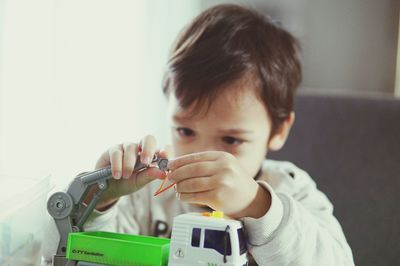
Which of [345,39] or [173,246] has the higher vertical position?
[345,39]

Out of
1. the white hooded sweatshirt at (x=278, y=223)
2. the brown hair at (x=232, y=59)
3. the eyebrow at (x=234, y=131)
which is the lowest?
the white hooded sweatshirt at (x=278, y=223)

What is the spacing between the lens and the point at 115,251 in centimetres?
53

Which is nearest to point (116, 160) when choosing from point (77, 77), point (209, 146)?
point (209, 146)

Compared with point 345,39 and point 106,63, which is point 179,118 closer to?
point 106,63

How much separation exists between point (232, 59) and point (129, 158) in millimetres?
287

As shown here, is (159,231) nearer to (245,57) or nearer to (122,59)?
(245,57)

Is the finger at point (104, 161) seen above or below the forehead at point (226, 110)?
below

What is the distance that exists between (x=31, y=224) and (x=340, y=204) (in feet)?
1.83

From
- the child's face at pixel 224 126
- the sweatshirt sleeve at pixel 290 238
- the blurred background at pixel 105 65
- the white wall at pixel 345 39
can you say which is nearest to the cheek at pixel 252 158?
the child's face at pixel 224 126

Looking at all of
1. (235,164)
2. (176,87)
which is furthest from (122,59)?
(235,164)

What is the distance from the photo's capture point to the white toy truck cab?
19.7 inches

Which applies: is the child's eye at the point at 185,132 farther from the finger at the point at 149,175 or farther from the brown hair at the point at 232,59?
the finger at the point at 149,175

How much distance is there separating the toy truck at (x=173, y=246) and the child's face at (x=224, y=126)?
0.89ft

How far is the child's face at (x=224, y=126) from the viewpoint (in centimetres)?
82
